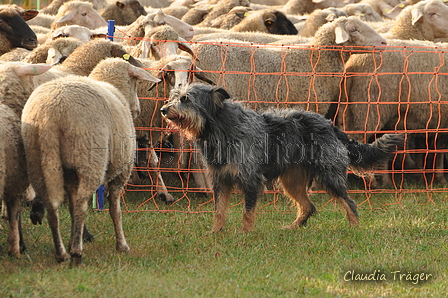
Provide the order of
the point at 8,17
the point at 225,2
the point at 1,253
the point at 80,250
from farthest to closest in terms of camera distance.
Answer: the point at 225,2, the point at 8,17, the point at 1,253, the point at 80,250

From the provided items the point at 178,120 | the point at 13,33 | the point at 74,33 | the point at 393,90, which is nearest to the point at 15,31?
the point at 13,33

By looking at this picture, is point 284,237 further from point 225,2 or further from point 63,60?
point 225,2

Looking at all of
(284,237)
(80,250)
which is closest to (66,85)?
(80,250)

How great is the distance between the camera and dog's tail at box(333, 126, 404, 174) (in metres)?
6.23

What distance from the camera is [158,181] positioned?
25.2ft

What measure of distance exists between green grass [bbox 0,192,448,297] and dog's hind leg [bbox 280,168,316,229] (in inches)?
5.6

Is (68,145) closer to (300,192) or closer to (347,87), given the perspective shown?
(300,192)

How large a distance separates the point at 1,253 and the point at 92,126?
125 cm

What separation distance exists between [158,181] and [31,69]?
2.85 metres

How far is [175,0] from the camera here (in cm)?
1878

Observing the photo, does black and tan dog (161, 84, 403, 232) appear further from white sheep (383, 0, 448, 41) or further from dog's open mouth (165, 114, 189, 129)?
white sheep (383, 0, 448, 41)

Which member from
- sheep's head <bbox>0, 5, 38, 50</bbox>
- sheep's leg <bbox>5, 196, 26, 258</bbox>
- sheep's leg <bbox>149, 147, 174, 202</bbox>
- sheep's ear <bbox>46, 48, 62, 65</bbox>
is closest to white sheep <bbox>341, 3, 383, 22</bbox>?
sheep's leg <bbox>149, 147, 174, 202</bbox>

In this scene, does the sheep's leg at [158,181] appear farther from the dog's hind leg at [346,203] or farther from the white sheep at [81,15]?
the white sheep at [81,15]

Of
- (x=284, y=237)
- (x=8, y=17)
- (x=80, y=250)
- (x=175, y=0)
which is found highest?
(x=8, y=17)
